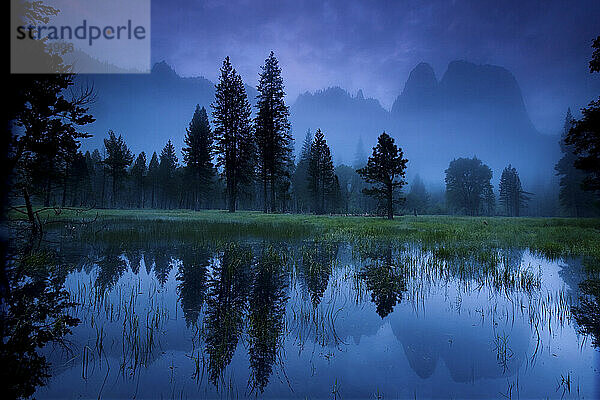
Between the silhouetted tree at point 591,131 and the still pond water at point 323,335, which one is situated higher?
the silhouetted tree at point 591,131

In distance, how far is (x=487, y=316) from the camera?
14.6 feet

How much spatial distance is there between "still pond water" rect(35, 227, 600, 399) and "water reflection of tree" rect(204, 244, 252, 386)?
1.0 inches

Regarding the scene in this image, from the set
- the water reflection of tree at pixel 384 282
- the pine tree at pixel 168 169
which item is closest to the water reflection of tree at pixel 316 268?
the water reflection of tree at pixel 384 282

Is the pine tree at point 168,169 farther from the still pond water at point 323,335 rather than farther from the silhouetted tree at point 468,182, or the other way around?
the silhouetted tree at point 468,182

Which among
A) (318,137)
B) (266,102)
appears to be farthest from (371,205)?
(266,102)

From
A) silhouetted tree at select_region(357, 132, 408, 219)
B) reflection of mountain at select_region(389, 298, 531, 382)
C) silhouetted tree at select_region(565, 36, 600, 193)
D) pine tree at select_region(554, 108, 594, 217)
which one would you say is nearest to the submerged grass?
silhouetted tree at select_region(565, 36, 600, 193)

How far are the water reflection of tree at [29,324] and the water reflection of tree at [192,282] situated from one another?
1.62 metres

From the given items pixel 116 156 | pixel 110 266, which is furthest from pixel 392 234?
pixel 116 156

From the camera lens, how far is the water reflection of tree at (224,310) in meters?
3.09

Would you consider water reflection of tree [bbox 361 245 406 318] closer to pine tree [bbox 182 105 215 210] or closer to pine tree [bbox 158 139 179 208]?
pine tree [bbox 182 105 215 210]

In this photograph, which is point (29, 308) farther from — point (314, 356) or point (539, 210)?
point (539, 210)

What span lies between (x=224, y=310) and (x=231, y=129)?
34.3 metres

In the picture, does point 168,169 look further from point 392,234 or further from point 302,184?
point 392,234

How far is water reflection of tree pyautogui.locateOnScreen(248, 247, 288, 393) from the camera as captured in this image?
2912 mm
